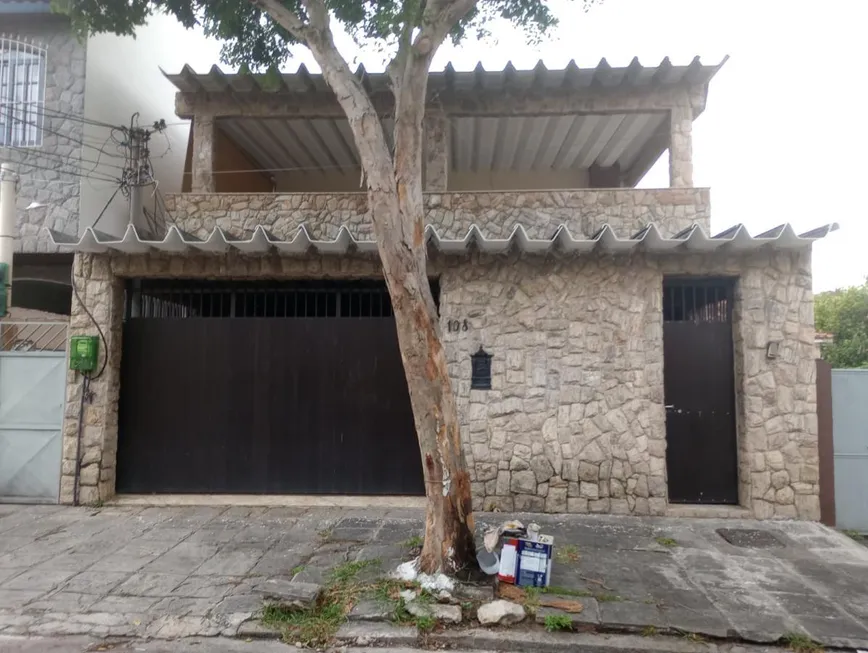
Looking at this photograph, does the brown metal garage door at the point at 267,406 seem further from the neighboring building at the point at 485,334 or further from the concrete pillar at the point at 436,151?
the concrete pillar at the point at 436,151

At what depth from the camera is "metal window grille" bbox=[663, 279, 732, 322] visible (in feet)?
22.3

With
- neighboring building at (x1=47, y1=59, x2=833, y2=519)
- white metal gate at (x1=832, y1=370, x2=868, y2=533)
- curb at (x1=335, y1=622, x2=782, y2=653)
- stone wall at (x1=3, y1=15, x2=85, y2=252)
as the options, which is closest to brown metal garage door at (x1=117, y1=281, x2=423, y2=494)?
neighboring building at (x1=47, y1=59, x2=833, y2=519)

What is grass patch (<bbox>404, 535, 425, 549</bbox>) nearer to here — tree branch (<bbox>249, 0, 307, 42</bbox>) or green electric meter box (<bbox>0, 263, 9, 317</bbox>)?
tree branch (<bbox>249, 0, 307, 42</bbox>)

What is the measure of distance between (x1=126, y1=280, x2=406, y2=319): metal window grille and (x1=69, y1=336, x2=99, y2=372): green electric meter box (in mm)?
639

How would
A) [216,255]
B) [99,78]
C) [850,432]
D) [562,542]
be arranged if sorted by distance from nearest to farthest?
[562,542], [850,432], [216,255], [99,78]

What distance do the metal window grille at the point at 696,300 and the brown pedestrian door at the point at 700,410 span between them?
66mm

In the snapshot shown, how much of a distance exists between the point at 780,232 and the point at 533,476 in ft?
11.9

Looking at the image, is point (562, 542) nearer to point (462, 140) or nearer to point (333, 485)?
point (333, 485)

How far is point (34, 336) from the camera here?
8688 mm

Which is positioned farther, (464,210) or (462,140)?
(462,140)

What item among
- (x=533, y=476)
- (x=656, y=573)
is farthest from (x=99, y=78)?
(x=656, y=573)

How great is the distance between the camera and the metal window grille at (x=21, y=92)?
838 centimetres

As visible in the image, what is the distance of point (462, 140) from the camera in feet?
30.3

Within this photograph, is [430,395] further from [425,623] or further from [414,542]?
[414,542]
